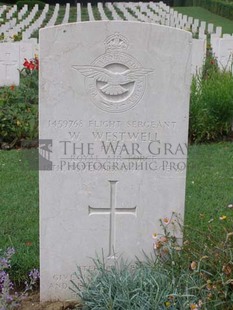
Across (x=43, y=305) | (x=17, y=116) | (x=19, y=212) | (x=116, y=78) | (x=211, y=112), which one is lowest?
(x=43, y=305)

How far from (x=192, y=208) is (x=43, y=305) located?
185cm

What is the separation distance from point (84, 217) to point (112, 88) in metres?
0.76

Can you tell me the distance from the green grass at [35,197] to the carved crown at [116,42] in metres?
1.25

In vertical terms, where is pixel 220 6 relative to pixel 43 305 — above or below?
above

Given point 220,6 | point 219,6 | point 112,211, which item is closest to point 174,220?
point 112,211

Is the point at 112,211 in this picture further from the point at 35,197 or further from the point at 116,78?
the point at 35,197

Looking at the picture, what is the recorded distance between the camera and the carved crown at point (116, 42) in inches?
127

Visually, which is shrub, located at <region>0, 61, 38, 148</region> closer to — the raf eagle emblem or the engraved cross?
the engraved cross

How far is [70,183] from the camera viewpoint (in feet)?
11.2

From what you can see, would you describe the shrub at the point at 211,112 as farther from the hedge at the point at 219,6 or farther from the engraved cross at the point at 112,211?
the hedge at the point at 219,6

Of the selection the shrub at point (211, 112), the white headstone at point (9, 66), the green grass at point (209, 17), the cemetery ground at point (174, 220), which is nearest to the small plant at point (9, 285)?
the cemetery ground at point (174, 220)

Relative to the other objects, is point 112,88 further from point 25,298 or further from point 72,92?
point 25,298

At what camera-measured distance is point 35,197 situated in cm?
530

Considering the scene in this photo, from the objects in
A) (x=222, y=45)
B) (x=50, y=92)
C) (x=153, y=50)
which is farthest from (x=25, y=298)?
(x=222, y=45)
